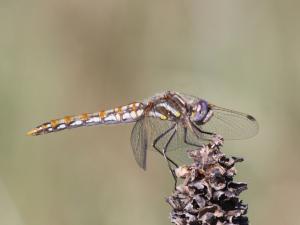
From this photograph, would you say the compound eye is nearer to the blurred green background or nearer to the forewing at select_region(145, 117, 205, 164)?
the forewing at select_region(145, 117, 205, 164)

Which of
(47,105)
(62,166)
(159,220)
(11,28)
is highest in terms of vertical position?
(11,28)

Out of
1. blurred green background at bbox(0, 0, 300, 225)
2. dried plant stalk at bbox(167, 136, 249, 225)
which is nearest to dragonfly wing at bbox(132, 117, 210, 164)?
dried plant stalk at bbox(167, 136, 249, 225)

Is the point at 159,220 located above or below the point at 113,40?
below

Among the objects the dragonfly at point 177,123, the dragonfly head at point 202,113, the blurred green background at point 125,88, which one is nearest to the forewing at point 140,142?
the dragonfly at point 177,123

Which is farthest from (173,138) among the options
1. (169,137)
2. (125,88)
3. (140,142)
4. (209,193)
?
(125,88)

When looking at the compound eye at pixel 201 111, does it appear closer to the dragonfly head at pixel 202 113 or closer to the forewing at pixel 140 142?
the dragonfly head at pixel 202 113

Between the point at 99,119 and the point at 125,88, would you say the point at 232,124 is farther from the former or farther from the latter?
the point at 125,88

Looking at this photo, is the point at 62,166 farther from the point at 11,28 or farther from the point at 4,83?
the point at 11,28

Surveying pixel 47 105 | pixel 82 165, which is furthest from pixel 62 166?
pixel 47 105
